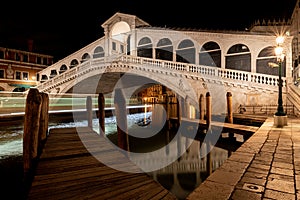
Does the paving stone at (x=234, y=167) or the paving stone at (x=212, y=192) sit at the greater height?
the paving stone at (x=234, y=167)

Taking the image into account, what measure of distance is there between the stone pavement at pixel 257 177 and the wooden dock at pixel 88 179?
0.50m

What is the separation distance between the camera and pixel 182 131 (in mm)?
9758

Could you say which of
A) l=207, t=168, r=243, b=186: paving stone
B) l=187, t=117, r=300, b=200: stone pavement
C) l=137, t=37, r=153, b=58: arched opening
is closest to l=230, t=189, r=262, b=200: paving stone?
l=187, t=117, r=300, b=200: stone pavement

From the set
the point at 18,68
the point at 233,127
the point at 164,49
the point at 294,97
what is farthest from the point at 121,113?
the point at 18,68

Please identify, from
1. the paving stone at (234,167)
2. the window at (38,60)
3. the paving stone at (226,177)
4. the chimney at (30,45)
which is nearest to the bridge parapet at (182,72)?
the paving stone at (234,167)

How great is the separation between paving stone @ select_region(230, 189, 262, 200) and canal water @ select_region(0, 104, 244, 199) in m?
2.54

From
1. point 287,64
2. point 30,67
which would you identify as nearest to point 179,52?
point 287,64

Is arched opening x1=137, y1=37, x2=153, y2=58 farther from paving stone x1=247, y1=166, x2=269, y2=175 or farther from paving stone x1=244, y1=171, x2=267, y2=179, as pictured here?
paving stone x1=244, y1=171, x2=267, y2=179

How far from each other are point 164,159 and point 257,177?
4599 millimetres

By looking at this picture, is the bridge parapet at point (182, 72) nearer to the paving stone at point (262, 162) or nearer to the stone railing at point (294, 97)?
the stone railing at point (294, 97)

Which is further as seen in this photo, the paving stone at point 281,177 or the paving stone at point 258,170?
the paving stone at point 258,170

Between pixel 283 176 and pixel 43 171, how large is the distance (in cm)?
305

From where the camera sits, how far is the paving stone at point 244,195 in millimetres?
1998

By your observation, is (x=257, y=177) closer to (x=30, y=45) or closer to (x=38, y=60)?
(x=38, y=60)
